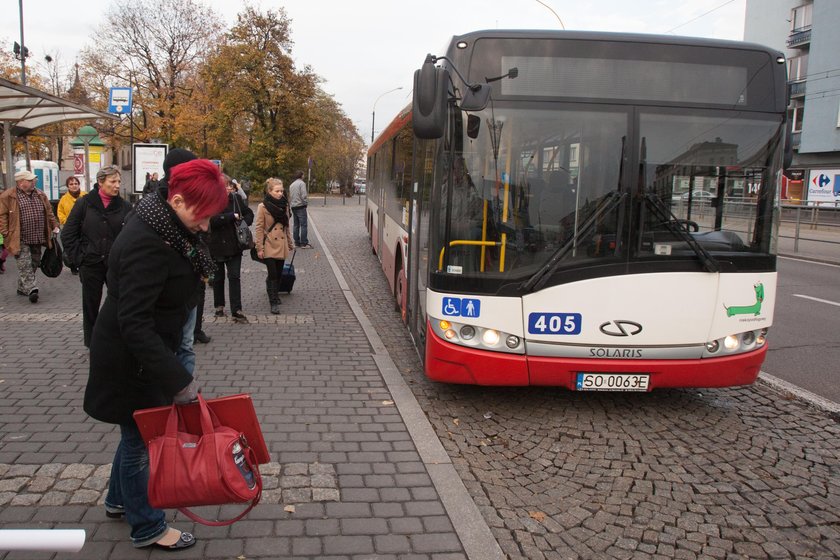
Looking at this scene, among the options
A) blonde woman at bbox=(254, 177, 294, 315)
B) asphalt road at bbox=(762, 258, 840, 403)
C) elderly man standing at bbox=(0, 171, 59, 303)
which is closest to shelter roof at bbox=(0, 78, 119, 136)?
elderly man standing at bbox=(0, 171, 59, 303)

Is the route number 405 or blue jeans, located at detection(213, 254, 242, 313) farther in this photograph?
blue jeans, located at detection(213, 254, 242, 313)

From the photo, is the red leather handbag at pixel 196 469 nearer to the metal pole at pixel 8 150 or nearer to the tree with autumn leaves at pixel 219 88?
the metal pole at pixel 8 150

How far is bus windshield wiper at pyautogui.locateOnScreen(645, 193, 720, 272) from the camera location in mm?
5078

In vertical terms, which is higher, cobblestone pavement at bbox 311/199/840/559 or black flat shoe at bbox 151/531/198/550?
black flat shoe at bbox 151/531/198/550

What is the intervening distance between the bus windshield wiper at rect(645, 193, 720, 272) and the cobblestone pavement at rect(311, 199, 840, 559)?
128cm

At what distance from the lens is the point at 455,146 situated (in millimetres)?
5141

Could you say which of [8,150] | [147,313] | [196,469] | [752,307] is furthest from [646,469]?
[8,150]

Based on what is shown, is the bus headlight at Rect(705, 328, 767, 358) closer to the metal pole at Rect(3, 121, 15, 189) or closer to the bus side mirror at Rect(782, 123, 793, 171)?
the bus side mirror at Rect(782, 123, 793, 171)

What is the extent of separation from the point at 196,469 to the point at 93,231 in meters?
4.28

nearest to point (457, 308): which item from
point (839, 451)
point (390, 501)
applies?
point (390, 501)

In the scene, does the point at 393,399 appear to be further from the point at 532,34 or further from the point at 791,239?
the point at 791,239

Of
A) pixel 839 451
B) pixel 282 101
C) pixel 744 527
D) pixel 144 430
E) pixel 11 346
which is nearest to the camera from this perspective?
Answer: pixel 144 430

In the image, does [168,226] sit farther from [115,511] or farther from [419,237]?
[419,237]

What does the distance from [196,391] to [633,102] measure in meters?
3.80
